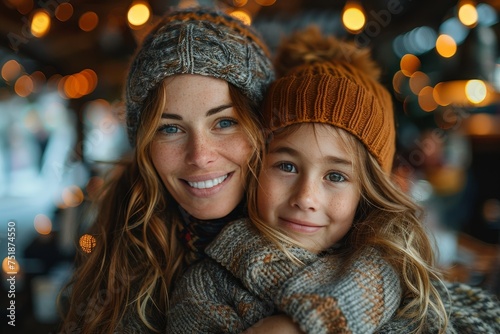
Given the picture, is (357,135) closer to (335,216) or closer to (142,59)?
(335,216)

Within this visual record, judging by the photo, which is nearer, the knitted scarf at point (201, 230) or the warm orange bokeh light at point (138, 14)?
the knitted scarf at point (201, 230)

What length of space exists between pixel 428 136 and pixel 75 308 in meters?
2.26

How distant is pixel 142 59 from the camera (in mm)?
1351

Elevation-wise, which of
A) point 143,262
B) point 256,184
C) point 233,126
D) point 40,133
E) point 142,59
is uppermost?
point 142,59

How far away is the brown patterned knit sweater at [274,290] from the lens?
100 centimetres

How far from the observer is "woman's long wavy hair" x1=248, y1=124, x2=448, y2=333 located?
121cm

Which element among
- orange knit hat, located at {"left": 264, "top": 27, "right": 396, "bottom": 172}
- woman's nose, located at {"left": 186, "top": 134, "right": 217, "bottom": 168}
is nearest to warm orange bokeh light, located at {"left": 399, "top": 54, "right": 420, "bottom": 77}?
orange knit hat, located at {"left": 264, "top": 27, "right": 396, "bottom": 172}

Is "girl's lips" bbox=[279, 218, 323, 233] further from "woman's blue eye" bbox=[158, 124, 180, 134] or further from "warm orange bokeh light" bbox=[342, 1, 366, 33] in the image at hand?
"warm orange bokeh light" bbox=[342, 1, 366, 33]

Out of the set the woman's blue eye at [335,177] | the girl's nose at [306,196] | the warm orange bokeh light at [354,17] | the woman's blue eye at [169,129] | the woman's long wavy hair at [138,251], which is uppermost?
the warm orange bokeh light at [354,17]

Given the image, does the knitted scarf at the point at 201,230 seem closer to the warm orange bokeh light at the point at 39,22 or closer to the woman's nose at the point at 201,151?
the woman's nose at the point at 201,151

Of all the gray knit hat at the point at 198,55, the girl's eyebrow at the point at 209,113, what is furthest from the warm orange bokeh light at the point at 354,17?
the girl's eyebrow at the point at 209,113

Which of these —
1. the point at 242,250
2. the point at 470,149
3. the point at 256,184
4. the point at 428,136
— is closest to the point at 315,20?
the point at 428,136

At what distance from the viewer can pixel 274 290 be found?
112cm

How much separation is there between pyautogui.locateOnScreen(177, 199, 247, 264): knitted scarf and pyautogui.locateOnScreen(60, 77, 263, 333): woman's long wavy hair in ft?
0.16
